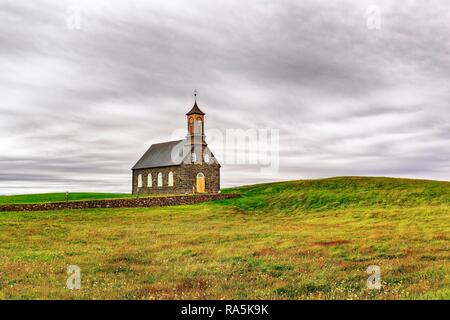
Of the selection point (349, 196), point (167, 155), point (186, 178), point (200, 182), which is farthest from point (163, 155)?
point (349, 196)

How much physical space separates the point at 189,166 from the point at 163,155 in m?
8.08

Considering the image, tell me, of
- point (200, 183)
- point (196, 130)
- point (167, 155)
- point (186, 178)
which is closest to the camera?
point (186, 178)

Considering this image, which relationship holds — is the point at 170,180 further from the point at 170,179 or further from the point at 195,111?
the point at 195,111

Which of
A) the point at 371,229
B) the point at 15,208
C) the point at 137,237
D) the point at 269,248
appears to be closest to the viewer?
the point at 269,248

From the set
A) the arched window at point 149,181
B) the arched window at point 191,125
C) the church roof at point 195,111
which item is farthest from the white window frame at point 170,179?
the church roof at point 195,111

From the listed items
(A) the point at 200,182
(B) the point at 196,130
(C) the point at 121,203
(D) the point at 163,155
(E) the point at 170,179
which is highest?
(B) the point at 196,130

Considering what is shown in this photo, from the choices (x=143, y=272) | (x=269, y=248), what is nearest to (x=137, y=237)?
(x=269, y=248)

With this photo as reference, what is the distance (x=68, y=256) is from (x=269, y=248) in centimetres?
1003

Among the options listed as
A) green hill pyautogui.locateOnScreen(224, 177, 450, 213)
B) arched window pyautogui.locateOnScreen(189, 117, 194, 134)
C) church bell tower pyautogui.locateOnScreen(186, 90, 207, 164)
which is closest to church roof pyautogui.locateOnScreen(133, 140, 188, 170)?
church bell tower pyautogui.locateOnScreen(186, 90, 207, 164)

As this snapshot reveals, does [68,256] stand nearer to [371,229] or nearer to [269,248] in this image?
[269,248]

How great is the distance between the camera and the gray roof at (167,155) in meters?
70.9

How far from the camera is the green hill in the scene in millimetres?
51000

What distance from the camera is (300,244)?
22.2 metres

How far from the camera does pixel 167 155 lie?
74500mm
